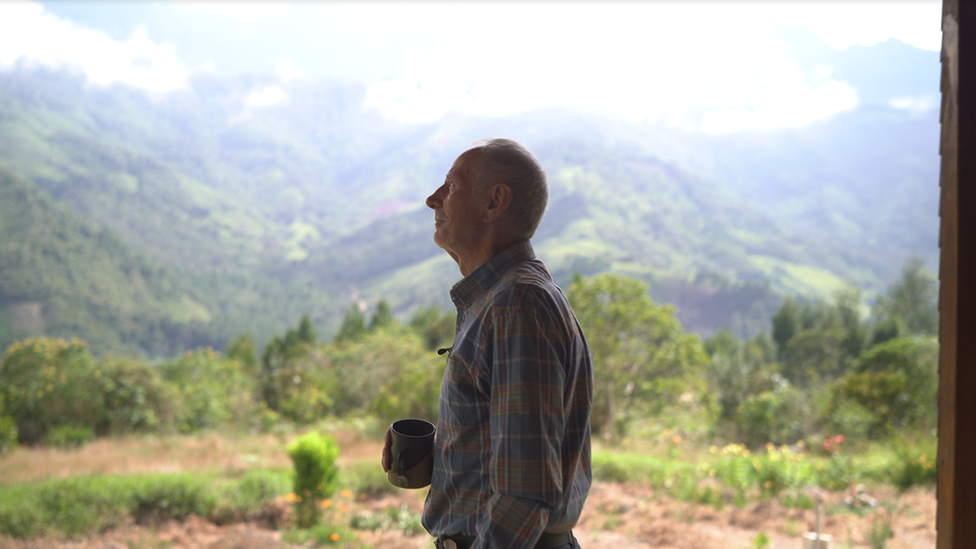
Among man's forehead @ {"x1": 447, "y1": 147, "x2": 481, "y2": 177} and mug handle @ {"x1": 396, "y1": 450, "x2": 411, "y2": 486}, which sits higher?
man's forehead @ {"x1": 447, "y1": 147, "x2": 481, "y2": 177}

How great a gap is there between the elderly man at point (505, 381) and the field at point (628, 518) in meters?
3.47

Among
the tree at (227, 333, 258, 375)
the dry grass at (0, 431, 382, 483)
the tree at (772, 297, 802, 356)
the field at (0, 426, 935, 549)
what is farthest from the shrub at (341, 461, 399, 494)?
the tree at (772, 297, 802, 356)

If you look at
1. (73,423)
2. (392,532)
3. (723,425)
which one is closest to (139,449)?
(73,423)

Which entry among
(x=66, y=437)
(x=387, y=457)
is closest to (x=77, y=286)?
(x=66, y=437)

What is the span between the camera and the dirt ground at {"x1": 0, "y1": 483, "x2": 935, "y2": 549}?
4480mm

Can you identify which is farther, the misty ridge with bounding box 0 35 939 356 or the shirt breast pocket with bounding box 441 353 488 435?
the misty ridge with bounding box 0 35 939 356

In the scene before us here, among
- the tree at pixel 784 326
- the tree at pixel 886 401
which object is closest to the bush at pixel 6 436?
the tree at pixel 886 401

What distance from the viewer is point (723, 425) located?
1516cm

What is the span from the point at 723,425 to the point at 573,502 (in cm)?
1533

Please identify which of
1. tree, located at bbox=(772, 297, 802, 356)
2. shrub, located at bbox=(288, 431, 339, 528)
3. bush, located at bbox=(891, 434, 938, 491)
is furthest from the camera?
tree, located at bbox=(772, 297, 802, 356)

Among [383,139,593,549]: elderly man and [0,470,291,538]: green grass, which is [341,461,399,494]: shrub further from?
[383,139,593,549]: elderly man

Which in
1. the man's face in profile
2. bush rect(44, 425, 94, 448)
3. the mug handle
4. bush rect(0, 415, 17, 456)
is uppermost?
the man's face in profile

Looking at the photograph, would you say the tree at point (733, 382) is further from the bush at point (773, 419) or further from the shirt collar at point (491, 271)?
the shirt collar at point (491, 271)

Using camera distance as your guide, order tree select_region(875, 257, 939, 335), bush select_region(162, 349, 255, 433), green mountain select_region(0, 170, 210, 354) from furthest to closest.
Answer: green mountain select_region(0, 170, 210, 354)
tree select_region(875, 257, 939, 335)
bush select_region(162, 349, 255, 433)
